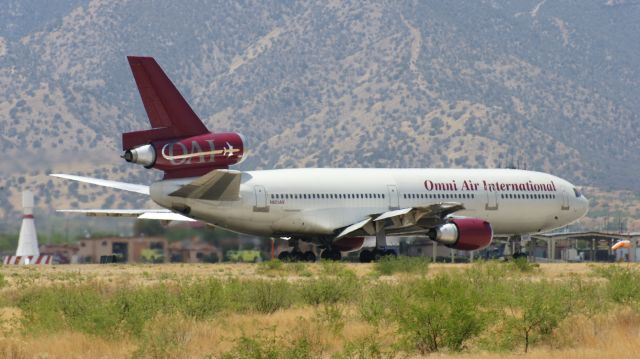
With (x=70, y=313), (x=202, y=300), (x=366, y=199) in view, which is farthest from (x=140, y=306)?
(x=366, y=199)

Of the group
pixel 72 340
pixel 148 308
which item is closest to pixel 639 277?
pixel 148 308

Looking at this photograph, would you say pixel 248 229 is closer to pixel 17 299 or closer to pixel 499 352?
pixel 17 299

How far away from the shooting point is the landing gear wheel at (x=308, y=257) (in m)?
57.3

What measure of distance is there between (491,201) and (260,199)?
11.9 metres

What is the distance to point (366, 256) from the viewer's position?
2247 inches

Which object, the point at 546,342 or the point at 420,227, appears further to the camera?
the point at 420,227

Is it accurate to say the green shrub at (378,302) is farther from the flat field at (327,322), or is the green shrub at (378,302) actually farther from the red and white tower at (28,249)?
the red and white tower at (28,249)

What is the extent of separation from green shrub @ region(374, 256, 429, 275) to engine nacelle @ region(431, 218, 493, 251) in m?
5.42

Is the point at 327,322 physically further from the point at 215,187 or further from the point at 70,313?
the point at 215,187

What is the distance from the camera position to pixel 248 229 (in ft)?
176

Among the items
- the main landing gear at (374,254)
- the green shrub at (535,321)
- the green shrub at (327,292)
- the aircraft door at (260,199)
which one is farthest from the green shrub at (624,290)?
the main landing gear at (374,254)

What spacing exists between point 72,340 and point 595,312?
11.0 m

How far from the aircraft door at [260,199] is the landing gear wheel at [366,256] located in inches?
237

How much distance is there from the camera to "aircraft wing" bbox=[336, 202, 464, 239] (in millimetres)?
53375
